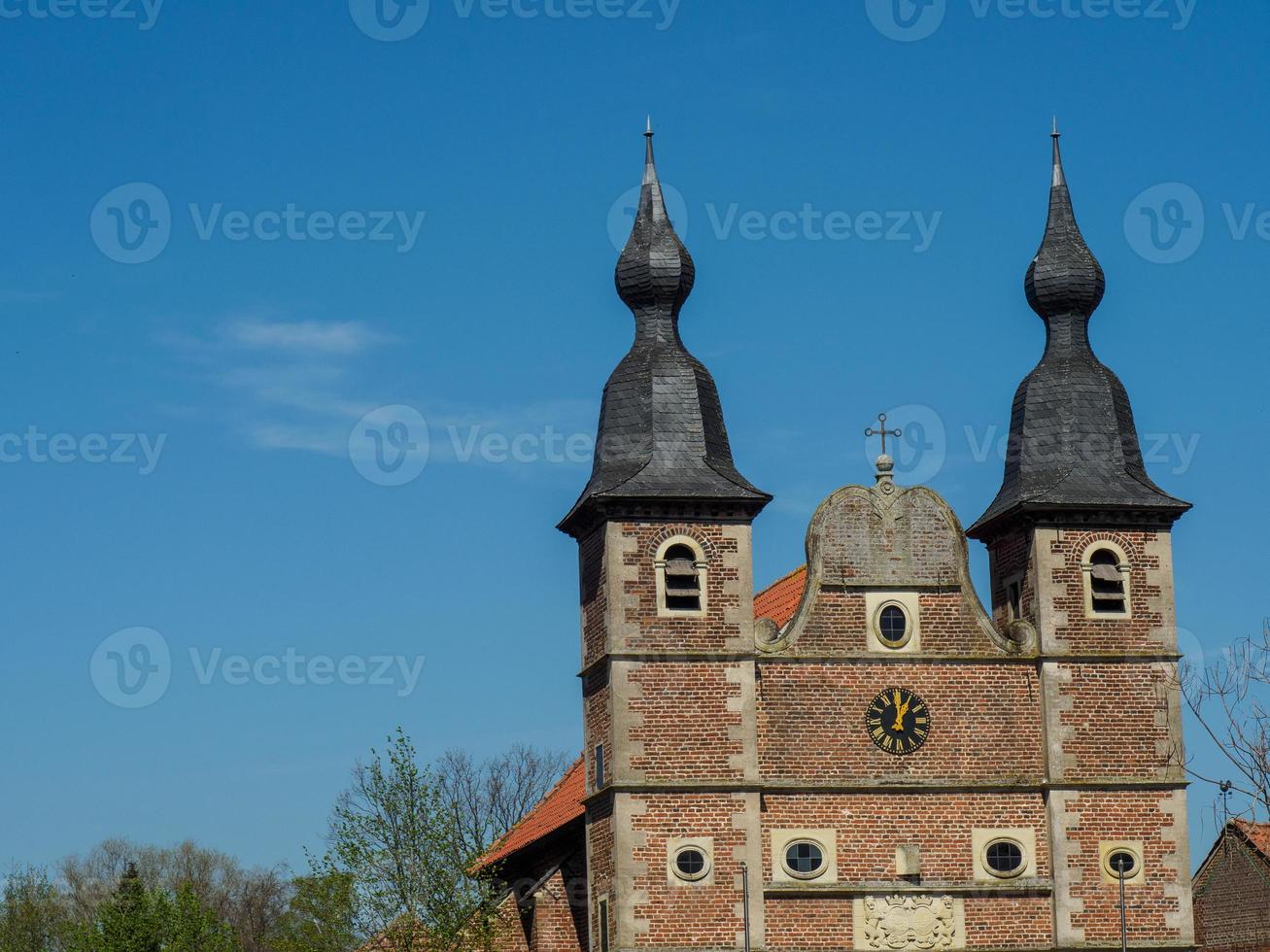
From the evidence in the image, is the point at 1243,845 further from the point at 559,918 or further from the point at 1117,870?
the point at 559,918

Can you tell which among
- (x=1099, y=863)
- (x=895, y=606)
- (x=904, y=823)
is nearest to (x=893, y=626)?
(x=895, y=606)

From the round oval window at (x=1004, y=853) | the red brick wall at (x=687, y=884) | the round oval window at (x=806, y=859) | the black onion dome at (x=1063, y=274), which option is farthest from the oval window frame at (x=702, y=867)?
the black onion dome at (x=1063, y=274)

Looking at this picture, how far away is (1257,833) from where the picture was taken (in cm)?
5625

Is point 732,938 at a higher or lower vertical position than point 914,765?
lower

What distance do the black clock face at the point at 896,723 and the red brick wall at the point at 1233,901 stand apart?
18269mm

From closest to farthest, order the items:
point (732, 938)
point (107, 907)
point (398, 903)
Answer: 1. point (732, 938)
2. point (398, 903)
3. point (107, 907)

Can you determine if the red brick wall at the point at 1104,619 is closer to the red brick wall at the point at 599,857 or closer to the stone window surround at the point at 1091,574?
the stone window surround at the point at 1091,574

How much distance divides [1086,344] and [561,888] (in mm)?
13744

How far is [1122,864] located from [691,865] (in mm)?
7345

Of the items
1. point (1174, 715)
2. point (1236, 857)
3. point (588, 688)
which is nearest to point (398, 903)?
point (588, 688)

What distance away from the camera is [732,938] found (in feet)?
124

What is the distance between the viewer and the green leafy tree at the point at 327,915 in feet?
152

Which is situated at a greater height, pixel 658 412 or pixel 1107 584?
pixel 658 412

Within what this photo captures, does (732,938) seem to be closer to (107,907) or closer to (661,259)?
(661,259)
